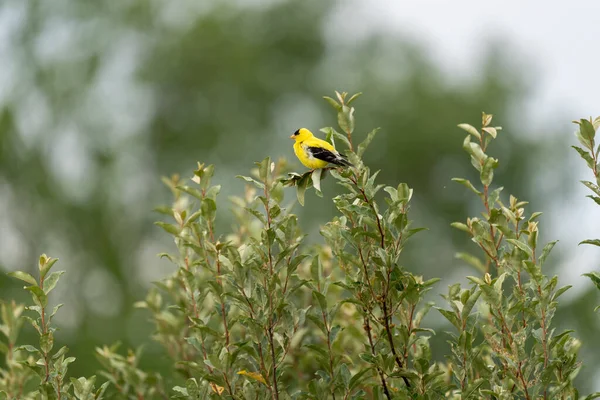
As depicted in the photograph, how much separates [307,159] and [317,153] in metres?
0.20

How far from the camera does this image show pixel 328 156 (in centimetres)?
A: 362

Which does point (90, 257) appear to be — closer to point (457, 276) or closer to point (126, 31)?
point (126, 31)

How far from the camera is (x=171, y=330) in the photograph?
4.76 m

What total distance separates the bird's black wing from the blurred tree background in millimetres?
17960

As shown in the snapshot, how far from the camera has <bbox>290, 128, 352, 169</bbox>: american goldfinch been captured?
352 centimetres

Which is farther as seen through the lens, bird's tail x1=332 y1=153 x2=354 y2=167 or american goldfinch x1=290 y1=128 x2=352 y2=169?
american goldfinch x1=290 y1=128 x2=352 y2=169

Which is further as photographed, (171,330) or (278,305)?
(171,330)

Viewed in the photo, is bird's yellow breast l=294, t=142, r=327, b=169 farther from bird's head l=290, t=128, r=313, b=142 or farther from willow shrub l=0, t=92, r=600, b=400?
willow shrub l=0, t=92, r=600, b=400

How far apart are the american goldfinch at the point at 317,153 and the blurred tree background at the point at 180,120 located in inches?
693

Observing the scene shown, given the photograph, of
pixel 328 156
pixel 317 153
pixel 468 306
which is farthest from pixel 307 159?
pixel 468 306

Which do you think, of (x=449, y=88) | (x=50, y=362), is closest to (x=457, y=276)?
(x=449, y=88)

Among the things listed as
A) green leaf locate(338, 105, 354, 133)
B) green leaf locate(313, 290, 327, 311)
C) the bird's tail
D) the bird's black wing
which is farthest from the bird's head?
green leaf locate(313, 290, 327, 311)

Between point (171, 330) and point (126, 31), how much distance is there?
1015 inches

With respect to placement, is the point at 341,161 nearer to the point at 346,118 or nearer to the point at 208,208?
the point at 346,118
